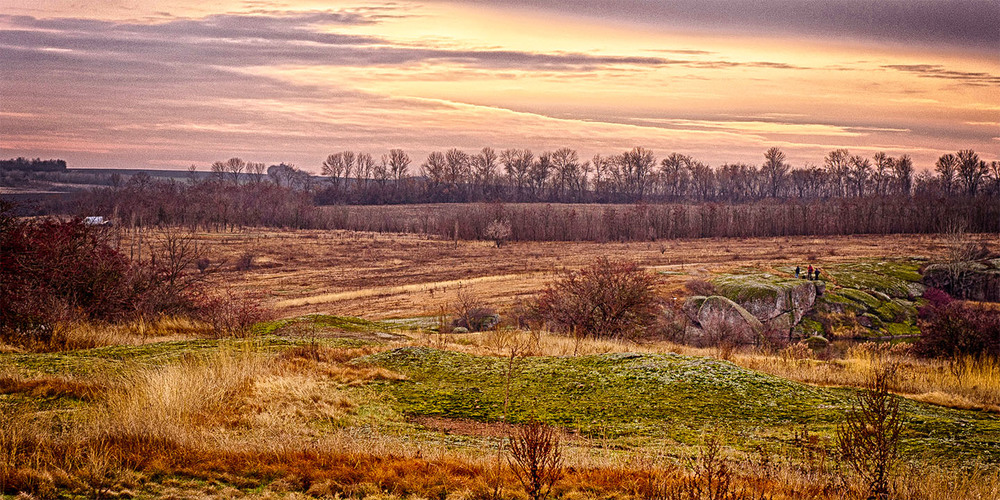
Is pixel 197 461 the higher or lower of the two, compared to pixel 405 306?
higher

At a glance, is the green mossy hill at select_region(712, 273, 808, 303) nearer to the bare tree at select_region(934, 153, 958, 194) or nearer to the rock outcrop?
the rock outcrop

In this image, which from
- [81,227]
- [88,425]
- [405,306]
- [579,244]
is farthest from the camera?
[579,244]

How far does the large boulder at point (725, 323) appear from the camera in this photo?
32156 millimetres

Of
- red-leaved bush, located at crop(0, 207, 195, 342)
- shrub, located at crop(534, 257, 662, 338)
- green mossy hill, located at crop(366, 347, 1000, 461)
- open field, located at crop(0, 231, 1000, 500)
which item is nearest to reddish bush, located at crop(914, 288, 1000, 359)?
shrub, located at crop(534, 257, 662, 338)

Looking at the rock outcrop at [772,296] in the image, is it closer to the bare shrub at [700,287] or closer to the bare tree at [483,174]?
the bare shrub at [700,287]

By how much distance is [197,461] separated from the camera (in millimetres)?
7348

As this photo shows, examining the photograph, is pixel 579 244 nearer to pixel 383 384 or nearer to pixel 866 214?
pixel 866 214

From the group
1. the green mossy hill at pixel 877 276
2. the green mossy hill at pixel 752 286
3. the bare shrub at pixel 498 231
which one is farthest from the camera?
the bare shrub at pixel 498 231

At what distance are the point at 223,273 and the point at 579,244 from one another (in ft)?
178

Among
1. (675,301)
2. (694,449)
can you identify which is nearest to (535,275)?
(675,301)

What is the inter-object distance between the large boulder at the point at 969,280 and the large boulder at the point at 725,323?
3100 centimetres

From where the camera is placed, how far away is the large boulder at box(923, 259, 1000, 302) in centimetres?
5503

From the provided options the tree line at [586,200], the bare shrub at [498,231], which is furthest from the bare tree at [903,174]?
the bare shrub at [498,231]

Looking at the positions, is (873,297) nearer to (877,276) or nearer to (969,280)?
(877,276)
